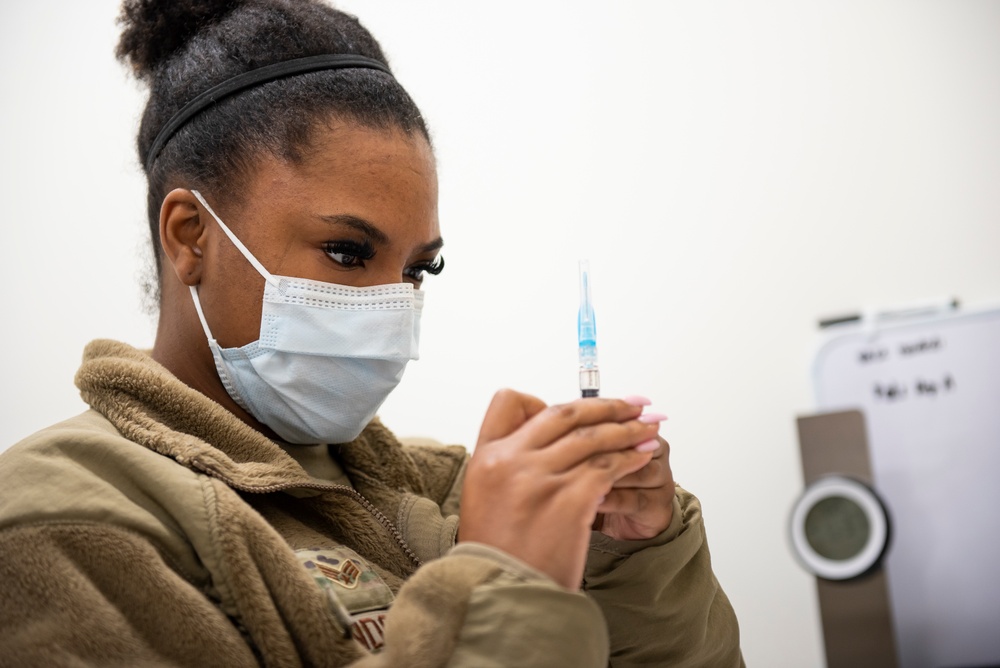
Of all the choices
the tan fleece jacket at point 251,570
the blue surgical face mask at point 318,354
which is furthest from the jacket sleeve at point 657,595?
the blue surgical face mask at point 318,354

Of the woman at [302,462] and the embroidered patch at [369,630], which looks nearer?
the woman at [302,462]

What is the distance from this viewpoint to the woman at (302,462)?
676 millimetres

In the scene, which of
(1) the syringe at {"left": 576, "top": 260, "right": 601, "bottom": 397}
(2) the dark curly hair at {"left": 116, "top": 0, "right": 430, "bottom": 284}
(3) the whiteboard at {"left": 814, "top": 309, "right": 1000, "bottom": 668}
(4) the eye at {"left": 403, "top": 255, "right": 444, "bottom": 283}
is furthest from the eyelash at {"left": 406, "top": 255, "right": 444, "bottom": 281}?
(3) the whiteboard at {"left": 814, "top": 309, "right": 1000, "bottom": 668}

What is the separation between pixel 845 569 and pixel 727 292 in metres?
0.52

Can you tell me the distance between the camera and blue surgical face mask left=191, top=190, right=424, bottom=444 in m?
0.95

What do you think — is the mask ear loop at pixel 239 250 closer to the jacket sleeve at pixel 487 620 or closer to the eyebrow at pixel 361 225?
the eyebrow at pixel 361 225

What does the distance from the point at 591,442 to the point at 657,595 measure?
1.07 feet

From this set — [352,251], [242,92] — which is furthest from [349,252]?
[242,92]

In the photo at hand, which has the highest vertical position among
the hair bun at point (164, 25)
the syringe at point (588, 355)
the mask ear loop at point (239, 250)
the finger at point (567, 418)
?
the hair bun at point (164, 25)

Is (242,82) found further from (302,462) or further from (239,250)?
(302,462)

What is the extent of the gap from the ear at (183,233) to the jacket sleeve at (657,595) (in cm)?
57

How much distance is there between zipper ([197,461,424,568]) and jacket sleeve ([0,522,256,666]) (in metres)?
0.12

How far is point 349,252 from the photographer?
97 centimetres

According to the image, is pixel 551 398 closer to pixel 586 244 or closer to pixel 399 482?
pixel 586 244
